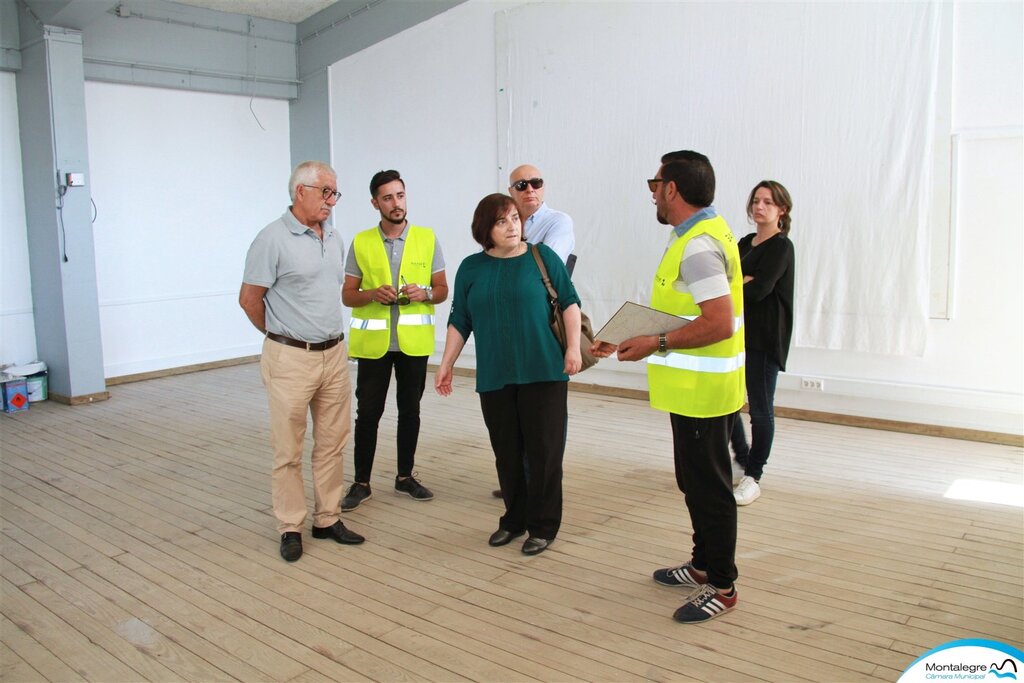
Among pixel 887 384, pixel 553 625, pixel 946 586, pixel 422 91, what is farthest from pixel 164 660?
pixel 422 91

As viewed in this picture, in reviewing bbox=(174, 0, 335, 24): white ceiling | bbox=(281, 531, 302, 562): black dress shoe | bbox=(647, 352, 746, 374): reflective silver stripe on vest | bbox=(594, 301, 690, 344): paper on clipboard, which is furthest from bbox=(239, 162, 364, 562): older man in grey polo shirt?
bbox=(174, 0, 335, 24): white ceiling

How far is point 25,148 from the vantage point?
7.07 meters

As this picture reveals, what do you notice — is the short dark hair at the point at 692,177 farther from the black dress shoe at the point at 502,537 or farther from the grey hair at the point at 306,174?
the black dress shoe at the point at 502,537

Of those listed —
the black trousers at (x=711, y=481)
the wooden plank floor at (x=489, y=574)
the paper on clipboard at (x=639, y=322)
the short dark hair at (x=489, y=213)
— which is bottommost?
the wooden plank floor at (x=489, y=574)

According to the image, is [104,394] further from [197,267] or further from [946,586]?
[946,586]

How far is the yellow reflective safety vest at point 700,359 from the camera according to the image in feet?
8.75

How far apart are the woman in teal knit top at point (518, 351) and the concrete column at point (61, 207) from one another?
4.81 metres

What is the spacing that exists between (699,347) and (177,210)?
718cm

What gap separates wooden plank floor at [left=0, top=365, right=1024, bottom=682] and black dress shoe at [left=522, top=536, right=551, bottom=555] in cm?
6

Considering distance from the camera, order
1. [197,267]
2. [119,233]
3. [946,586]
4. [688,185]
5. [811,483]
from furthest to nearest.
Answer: [197,267], [119,233], [811,483], [946,586], [688,185]

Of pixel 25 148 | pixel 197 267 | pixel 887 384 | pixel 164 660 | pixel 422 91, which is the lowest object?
pixel 164 660

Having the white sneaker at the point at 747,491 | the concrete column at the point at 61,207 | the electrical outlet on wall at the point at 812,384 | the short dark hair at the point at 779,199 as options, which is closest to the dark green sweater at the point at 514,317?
the short dark hair at the point at 779,199

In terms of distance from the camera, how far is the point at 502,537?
361cm

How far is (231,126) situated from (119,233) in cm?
174
